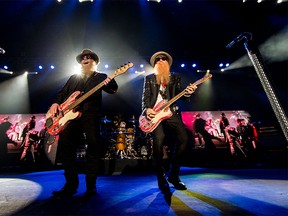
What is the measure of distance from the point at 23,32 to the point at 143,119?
746 centimetres

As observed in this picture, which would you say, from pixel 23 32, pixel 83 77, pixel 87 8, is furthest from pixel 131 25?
pixel 83 77

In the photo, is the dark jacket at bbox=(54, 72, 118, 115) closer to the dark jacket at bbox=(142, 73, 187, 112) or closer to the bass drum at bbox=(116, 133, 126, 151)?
the dark jacket at bbox=(142, 73, 187, 112)

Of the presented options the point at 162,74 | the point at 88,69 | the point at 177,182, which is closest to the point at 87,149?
the point at 88,69

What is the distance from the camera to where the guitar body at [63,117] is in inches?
107

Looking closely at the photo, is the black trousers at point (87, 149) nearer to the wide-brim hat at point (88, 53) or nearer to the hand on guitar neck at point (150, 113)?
the hand on guitar neck at point (150, 113)

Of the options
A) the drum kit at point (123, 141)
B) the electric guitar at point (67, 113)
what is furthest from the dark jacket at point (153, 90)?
the drum kit at point (123, 141)

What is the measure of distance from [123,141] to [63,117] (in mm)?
4276

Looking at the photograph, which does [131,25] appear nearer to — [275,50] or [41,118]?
[41,118]

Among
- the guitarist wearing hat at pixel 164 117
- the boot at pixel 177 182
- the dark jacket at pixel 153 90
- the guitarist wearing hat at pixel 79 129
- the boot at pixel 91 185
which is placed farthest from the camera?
the dark jacket at pixel 153 90

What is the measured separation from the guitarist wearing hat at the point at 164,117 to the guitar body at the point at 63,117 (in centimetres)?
109

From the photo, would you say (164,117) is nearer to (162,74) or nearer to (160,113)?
(160,113)

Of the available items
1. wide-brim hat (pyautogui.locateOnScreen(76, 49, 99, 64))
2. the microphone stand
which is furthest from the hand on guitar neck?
the microphone stand

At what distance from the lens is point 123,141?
270 inches

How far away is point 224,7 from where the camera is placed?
7465 mm
